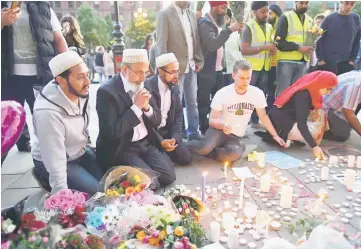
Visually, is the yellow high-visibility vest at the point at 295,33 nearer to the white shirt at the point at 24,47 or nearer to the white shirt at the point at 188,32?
the white shirt at the point at 188,32

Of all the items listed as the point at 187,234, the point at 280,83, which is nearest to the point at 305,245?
the point at 187,234

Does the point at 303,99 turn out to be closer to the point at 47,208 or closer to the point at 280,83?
the point at 280,83

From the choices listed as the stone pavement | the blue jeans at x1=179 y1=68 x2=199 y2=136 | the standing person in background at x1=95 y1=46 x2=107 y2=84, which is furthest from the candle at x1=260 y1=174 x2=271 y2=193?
the standing person in background at x1=95 y1=46 x2=107 y2=84

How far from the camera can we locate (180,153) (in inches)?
146

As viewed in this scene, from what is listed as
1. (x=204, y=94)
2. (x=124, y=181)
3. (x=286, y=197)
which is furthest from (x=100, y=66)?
(x=286, y=197)

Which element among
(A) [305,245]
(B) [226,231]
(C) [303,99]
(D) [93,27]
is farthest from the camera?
(D) [93,27]

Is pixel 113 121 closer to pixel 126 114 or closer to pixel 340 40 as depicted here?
pixel 126 114

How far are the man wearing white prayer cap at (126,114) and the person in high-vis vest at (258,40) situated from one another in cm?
217

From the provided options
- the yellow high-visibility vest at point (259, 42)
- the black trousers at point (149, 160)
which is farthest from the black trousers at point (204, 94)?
the black trousers at point (149, 160)

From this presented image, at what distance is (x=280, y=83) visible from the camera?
4.91 metres

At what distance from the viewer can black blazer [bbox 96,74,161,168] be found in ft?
10.1

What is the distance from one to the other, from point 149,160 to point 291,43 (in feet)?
8.94

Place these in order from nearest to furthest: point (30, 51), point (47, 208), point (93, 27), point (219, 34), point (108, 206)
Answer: point (47, 208) < point (108, 206) < point (30, 51) < point (219, 34) < point (93, 27)

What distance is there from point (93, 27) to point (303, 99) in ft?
124
